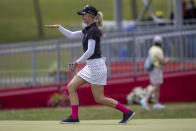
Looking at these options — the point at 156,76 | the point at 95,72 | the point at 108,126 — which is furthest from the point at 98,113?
the point at 108,126

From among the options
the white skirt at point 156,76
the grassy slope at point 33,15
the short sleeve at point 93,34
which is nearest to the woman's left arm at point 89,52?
the short sleeve at point 93,34

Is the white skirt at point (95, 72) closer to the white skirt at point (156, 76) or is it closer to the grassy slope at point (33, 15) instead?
the white skirt at point (156, 76)

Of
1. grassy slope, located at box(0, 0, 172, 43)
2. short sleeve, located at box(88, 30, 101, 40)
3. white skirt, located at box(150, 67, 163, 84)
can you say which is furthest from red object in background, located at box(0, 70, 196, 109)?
grassy slope, located at box(0, 0, 172, 43)

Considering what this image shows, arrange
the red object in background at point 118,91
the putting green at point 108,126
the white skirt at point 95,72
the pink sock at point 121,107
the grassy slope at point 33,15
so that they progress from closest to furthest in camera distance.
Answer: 1. the putting green at point 108,126
2. the white skirt at point 95,72
3. the pink sock at point 121,107
4. the red object in background at point 118,91
5. the grassy slope at point 33,15

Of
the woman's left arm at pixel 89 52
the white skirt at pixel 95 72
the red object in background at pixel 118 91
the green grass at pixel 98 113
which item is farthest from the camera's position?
the red object in background at pixel 118 91

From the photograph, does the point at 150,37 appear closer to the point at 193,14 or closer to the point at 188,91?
the point at 188,91

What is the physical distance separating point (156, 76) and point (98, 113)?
1823 mm

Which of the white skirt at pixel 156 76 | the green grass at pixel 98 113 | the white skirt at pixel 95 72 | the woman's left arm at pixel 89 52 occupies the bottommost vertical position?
the green grass at pixel 98 113

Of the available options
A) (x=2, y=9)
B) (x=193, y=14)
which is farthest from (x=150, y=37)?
(x=2, y=9)

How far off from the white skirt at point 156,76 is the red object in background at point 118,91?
104 cm

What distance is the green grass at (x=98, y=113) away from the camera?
13717mm

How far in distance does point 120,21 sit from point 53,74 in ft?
17.0

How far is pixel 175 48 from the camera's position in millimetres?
16938

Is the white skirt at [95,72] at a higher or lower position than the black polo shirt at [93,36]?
lower
